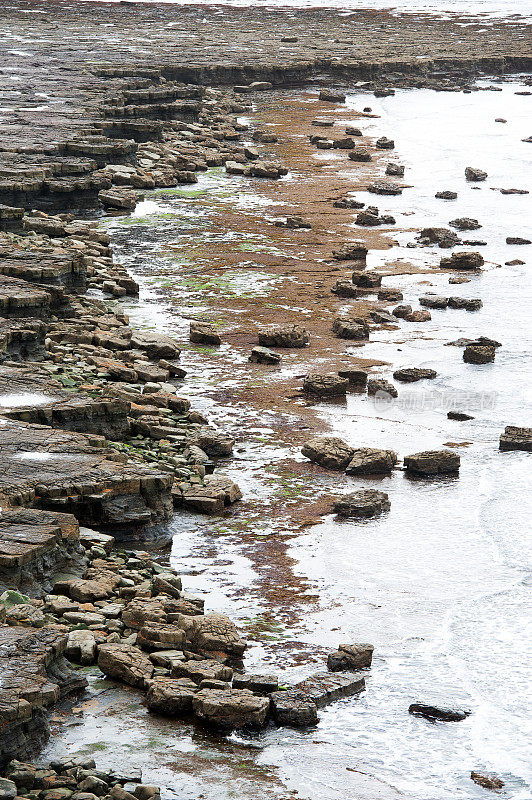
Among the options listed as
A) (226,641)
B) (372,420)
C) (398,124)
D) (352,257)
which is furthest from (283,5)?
(226,641)

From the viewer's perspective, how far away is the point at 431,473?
25.1 feet

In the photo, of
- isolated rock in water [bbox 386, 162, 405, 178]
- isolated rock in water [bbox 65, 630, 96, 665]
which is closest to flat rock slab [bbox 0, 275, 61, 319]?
isolated rock in water [bbox 65, 630, 96, 665]

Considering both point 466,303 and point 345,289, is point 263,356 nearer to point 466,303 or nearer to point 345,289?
point 345,289

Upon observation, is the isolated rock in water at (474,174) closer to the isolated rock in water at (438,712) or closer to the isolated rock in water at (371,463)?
the isolated rock in water at (371,463)

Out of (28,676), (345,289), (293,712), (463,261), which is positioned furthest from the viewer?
(463,261)

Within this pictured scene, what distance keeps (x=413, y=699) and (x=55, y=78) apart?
736 inches

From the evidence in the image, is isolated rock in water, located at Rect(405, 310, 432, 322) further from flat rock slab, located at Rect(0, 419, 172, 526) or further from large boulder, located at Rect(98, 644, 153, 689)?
large boulder, located at Rect(98, 644, 153, 689)

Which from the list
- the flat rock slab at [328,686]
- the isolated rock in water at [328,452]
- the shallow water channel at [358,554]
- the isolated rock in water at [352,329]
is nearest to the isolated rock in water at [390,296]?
the shallow water channel at [358,554]

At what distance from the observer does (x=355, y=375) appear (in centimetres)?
916

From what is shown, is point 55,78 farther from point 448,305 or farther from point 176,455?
point 176,455

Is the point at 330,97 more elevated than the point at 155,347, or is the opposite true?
the point at 330,97

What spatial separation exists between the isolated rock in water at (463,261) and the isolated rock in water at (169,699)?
28.9 ft

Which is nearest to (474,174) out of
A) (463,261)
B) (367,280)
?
(463,261)

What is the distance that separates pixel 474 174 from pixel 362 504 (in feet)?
38.9
